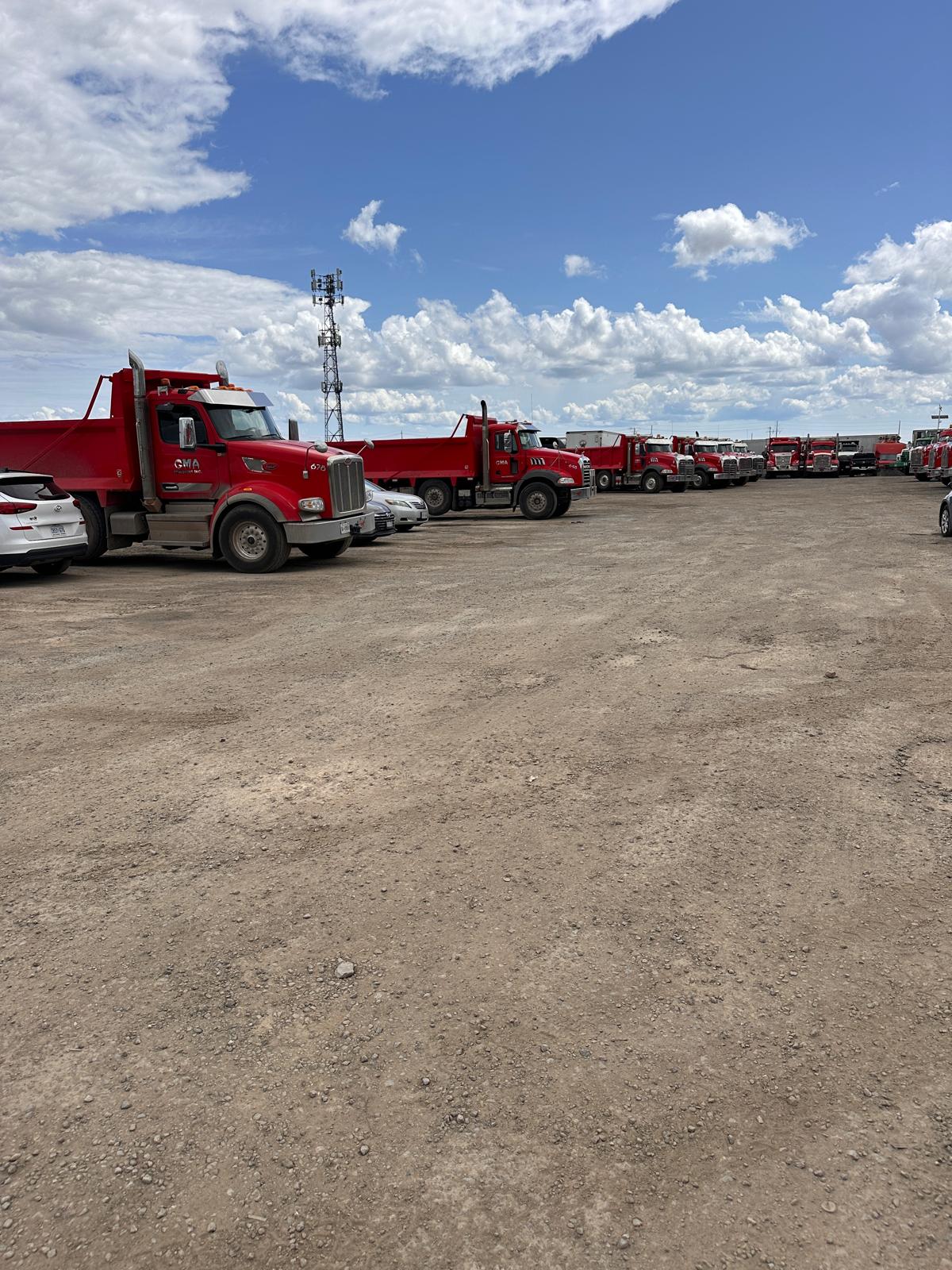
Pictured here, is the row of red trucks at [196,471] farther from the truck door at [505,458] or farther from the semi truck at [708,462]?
the semi truck at [708,462]

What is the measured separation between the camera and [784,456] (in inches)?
2247

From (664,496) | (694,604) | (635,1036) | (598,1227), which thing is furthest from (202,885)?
(664,496)

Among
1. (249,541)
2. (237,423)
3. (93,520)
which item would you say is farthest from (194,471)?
(93,520)

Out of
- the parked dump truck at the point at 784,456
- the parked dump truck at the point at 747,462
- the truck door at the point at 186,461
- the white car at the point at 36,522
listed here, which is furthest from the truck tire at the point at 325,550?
the parked dump truck at the point at 784,456

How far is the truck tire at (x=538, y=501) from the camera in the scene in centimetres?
2569

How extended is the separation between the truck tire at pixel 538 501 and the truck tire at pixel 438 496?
7.28 ft

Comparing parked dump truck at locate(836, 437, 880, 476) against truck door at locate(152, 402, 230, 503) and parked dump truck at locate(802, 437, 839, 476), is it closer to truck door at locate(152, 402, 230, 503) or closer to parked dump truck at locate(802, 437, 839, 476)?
parked dump truck at locate(802, 437, 839, 476)

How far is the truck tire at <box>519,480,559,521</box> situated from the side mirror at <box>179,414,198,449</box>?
43.5 feet

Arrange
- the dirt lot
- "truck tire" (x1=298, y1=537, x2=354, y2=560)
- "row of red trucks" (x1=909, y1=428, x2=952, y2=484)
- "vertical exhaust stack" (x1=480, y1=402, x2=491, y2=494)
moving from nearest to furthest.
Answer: the dirt lot
"truck tire" (x1=298, y1=537, x2=354, y2=560)
"vertical exhaust stack" (x1=480, y1=402, x2=491, y2=494)
"row of red trucks" (x1=909, y1=428, x2=952, y2=484)

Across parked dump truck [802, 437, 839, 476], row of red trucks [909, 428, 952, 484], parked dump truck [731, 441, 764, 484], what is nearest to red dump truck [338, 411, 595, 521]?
row of red trucks [909, 428, 952, 484]

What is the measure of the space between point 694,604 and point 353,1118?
8507 millimetres

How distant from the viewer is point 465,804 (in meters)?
4.46

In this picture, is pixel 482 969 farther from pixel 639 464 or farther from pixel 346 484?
pixel 639 464

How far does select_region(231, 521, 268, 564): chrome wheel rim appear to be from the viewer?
1391 cm
